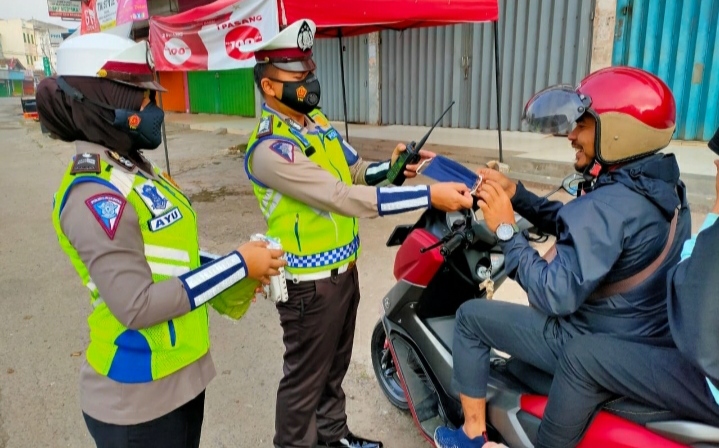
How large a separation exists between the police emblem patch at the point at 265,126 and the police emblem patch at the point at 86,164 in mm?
772

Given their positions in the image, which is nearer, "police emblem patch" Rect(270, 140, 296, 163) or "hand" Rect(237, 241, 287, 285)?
"hand" Rect(237, 241, 287, 285)

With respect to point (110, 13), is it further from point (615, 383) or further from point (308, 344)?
point (615, 383)

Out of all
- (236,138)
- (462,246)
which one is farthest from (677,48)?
(236,138)

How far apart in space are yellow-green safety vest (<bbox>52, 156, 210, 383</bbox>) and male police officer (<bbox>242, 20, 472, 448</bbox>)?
0.55 metres

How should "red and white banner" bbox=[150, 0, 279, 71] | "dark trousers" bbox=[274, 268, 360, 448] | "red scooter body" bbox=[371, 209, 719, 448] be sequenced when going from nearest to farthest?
"red scooter body" bbox=[371, 209, 719, 448] → "dark trousers" bbox=[274, 268, 360, 448] → "red and white banner" bbox=[150, 0, 279, 71]

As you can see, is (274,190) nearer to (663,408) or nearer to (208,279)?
(208,279)

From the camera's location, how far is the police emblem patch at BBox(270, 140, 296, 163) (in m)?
2.10

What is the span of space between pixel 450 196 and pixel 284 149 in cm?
65

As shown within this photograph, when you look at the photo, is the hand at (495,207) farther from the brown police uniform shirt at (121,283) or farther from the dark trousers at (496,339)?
the brown police uniform shirt at (121,283)

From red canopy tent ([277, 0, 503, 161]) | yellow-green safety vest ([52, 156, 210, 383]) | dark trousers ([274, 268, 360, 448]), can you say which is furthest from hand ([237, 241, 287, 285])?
red canopy tent ([277, 0, 503, 161])

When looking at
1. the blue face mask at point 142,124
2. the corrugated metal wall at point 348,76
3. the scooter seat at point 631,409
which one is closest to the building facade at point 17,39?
the corrugated metal wall at point 348,76

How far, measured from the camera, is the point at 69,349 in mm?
3818

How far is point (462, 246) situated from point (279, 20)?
397 centimetres

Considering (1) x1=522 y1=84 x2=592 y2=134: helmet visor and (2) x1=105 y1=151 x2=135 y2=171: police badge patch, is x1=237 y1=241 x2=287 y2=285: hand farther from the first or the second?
(1) x1=522 y1=84 x2=592 y2=134: helmet visor
